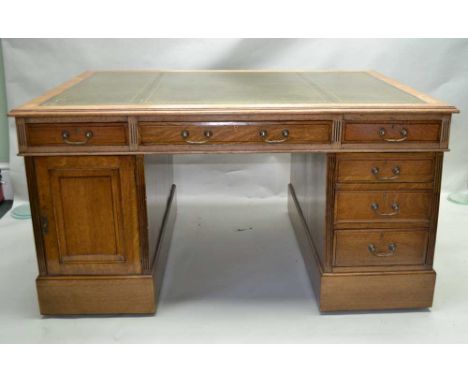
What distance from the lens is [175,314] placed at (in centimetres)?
228

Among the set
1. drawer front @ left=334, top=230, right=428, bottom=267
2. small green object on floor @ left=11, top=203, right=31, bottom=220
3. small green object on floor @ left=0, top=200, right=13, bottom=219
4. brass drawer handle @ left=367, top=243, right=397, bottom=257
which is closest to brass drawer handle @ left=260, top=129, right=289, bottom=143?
drawer front @ left=334, top=230, right=428, bottom=267

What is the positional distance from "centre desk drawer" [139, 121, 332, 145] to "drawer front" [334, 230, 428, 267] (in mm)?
420

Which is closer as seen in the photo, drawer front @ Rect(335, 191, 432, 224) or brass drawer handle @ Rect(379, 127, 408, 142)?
brass drawer handle @ Rect(379, 127, 408, 142)

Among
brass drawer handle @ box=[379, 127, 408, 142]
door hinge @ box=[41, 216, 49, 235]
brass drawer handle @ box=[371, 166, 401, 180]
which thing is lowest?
door hinge @ box=[41, 216, 49, 235]

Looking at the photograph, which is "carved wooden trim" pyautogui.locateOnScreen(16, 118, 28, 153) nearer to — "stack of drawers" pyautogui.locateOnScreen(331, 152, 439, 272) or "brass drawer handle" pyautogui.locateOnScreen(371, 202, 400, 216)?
"stack of drawers" pyautogui.locateOnScreen(331, 152, 439, 272)

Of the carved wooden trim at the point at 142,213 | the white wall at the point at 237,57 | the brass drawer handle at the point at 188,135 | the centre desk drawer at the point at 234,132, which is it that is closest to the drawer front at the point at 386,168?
the centre desk drawer at the point at 234,132

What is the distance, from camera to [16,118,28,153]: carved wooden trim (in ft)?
6.50

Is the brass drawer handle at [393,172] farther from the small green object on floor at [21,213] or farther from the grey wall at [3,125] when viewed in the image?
the grey wall at [3,125]

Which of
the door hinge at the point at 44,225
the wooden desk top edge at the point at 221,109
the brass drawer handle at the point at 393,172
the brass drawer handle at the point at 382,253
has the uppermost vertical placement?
the wooden desk top edge at the point at 221,109

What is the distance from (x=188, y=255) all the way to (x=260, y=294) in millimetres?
539

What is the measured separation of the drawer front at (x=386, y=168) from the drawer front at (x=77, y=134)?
0.83 meters

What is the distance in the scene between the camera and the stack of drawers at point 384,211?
2104mm

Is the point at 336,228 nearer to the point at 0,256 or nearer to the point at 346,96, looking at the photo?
the point at 346,96

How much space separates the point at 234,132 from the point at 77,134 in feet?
1.86
